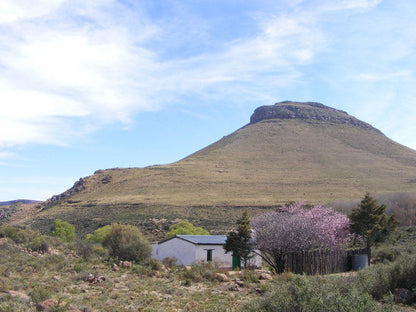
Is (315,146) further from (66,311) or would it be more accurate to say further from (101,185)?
(66,311)

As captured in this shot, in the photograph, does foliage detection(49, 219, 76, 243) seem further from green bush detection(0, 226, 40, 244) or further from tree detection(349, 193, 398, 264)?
tree detection(349, 193, 398, 264)

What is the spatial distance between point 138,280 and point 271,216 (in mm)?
11758

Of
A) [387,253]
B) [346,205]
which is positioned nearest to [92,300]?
[387,253]

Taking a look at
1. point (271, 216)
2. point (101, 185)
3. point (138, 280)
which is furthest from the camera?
point (101, 185)

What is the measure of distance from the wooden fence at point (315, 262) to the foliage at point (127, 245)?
9.63 meters

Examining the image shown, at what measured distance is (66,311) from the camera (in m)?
10.3

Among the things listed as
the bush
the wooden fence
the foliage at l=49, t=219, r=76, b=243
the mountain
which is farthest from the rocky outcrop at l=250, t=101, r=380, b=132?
the bush

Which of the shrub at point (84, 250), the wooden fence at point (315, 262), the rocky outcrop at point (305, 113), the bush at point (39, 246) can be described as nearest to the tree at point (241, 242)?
the wooden fence at point (315, 262)

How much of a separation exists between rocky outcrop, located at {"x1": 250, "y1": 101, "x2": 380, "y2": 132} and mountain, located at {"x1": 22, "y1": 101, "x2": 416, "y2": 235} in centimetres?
171

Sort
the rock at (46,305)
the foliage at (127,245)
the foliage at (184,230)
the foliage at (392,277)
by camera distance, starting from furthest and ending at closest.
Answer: the foliage at (184,230) < the foliage at (127,245) < the foliage at (392,277) < the rock at (46,305)

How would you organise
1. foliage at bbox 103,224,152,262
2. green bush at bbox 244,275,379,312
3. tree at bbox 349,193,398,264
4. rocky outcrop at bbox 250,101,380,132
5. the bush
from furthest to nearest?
rocky outcrop at bbox 250,101,380,132, tree at bbox 349,193,398,264, the bush, foliage at bbox 103,224,152,262, green bush at bbox 244,275,379,312

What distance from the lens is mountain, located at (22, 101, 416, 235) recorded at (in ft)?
214

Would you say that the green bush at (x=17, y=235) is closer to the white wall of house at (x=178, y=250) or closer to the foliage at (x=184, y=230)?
the white wall of house at (x=178, y=250)

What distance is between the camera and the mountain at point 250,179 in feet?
214
